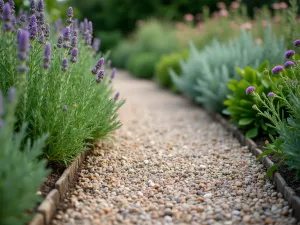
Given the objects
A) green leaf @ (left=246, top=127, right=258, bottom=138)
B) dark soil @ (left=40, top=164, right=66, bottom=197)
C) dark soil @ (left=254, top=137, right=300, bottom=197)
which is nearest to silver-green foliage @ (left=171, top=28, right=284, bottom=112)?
green leaf @ (left=246, top=127, right=258, bottom=138)

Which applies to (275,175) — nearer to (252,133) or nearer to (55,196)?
(252,133)

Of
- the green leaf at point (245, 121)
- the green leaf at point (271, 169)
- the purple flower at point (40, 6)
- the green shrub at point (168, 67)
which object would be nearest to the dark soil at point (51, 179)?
the purple flower at point (40, 6)

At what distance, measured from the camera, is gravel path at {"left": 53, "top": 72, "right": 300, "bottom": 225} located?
8.21 feet

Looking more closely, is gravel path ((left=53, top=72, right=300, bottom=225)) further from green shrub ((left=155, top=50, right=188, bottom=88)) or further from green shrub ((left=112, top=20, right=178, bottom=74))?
green shrub ((left=112, top=20, right=178, bottom=74))

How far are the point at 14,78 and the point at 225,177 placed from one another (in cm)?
199

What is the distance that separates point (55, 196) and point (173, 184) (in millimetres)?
1065

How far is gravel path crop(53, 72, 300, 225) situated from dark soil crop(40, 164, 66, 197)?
0.16m

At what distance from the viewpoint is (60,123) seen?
9.33 ft

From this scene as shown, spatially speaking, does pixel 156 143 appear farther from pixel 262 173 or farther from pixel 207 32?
pixel 207 32

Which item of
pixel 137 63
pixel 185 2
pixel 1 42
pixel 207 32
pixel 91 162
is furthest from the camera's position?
pixel 185 2

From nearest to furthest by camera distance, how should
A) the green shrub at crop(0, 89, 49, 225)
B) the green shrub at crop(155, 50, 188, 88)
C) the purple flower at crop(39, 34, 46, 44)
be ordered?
the green shrub at crop(0, 89, 49, 225), the purple flower at crop(39, 34, 46, 44), the green shrub at crop(155, 50, 188, 88)

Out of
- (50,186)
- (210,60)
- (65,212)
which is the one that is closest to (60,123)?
(50,186)

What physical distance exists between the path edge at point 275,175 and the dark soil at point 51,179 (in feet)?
5.69

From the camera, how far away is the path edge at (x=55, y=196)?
2211mm
